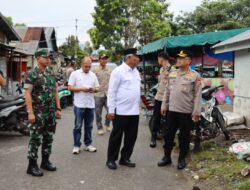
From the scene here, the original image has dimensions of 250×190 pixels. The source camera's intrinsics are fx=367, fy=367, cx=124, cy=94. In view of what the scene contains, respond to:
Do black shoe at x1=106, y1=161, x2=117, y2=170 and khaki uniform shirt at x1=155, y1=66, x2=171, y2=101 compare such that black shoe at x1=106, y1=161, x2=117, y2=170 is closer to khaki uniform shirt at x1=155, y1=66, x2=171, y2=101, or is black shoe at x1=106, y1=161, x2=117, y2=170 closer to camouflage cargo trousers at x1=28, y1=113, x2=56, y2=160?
camouflage cargo trousers at x1=28, y1=113, x2=56, y2=160

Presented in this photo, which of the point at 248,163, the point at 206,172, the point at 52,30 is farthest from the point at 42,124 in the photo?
the point at 52,30

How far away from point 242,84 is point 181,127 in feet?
12.7

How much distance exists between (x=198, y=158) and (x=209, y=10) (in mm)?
26594

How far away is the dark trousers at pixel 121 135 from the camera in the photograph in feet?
18.6

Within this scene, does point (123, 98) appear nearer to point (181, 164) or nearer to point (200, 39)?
point (181, 164)

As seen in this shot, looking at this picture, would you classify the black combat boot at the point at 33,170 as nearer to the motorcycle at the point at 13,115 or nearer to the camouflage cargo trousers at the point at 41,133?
the camouflage cargo trousers at the point at 41,133

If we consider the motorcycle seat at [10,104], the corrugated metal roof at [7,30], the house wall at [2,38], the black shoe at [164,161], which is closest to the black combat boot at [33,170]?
the black shoe at [164,161]

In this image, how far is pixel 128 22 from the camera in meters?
32.2

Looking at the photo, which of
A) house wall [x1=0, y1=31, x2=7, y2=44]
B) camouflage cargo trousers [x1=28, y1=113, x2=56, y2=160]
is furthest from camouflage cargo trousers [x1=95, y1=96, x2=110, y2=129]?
house wall [x1=0, y1=31, x2=7, y2=44]

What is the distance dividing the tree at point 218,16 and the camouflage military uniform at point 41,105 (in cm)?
2532

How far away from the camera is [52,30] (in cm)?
3997

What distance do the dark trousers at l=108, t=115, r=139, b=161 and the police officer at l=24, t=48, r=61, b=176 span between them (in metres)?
0.96

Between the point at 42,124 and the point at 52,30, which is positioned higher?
the point at 52,30

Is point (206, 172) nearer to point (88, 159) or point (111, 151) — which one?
point (111, 151)
